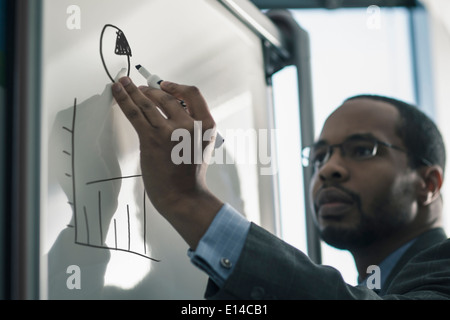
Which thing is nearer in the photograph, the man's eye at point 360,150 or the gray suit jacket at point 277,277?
the gray suit jacket at point 277,277

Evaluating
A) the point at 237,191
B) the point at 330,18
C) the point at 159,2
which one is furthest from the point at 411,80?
the point at 159,2

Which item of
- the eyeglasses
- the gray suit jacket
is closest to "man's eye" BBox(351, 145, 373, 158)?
the eyeglasses

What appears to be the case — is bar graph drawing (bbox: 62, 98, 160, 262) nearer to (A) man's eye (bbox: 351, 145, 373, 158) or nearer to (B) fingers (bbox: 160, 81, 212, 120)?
(B) fingers (bbox: 160, 81, 212, 120)

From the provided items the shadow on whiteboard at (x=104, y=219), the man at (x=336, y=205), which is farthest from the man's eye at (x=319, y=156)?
the shadow on whiteboard at (x=104, y=219)

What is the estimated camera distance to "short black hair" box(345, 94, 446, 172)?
1147mm

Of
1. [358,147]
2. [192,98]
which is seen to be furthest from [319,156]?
[192,98]

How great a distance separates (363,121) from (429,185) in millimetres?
191

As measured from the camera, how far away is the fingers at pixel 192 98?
65 centimetres

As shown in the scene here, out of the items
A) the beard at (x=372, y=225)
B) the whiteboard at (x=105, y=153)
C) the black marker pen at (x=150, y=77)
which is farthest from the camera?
the beard at (x=372, y=225)

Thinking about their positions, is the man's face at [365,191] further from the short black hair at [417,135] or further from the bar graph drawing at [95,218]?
the bar graph drawing at [95,218]

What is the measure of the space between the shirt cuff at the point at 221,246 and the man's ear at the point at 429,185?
26.1 inches

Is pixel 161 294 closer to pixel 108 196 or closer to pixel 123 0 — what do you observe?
pixel 108 196

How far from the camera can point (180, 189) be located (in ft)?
1.96

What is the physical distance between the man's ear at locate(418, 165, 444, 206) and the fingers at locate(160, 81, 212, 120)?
0.66 metres
